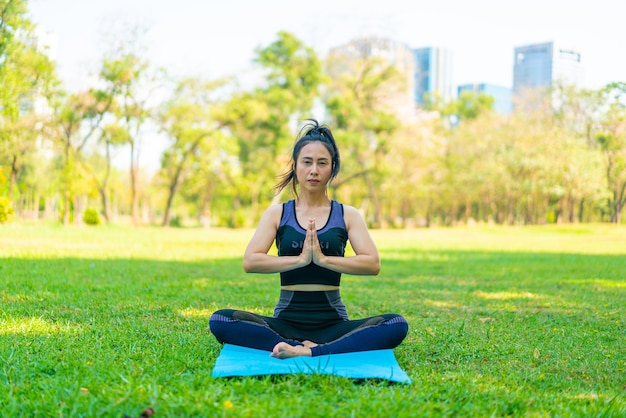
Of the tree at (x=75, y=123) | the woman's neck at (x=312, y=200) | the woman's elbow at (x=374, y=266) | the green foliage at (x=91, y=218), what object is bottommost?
the green foliage at (x=91, y=218)

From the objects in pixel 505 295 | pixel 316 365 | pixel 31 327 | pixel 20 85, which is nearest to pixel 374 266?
pixel 316 365

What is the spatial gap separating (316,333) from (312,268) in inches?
14.9

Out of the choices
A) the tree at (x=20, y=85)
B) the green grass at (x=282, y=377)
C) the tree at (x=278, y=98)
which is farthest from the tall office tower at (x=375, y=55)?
the green grass at (x=282, y=377)

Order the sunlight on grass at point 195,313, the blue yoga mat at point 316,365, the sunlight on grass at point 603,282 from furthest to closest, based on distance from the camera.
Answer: the sunlight on grass at point 603,282 → the sunlight on grass at point 195,313 → the blue yoga mat at point 316,365

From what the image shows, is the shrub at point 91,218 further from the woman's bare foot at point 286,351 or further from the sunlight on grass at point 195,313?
the woman's bare foot at point 286,351

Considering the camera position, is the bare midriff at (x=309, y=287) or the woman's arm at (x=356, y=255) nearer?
the woman's arm at (x=356, y=255)

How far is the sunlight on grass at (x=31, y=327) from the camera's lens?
156 inches

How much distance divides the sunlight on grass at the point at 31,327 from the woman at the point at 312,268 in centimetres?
119

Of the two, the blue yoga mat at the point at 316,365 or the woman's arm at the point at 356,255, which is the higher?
the woman's arm at the point at 356,255

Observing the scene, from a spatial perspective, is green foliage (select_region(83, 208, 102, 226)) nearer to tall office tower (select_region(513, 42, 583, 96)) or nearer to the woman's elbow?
the woman's elbow

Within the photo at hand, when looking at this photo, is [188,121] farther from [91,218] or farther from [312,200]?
[312,200]

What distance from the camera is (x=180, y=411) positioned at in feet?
7.85

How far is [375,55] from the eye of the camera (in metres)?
30.5

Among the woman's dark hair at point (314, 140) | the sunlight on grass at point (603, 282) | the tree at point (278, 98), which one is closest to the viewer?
the woman's dark hair at point (314, 140)
